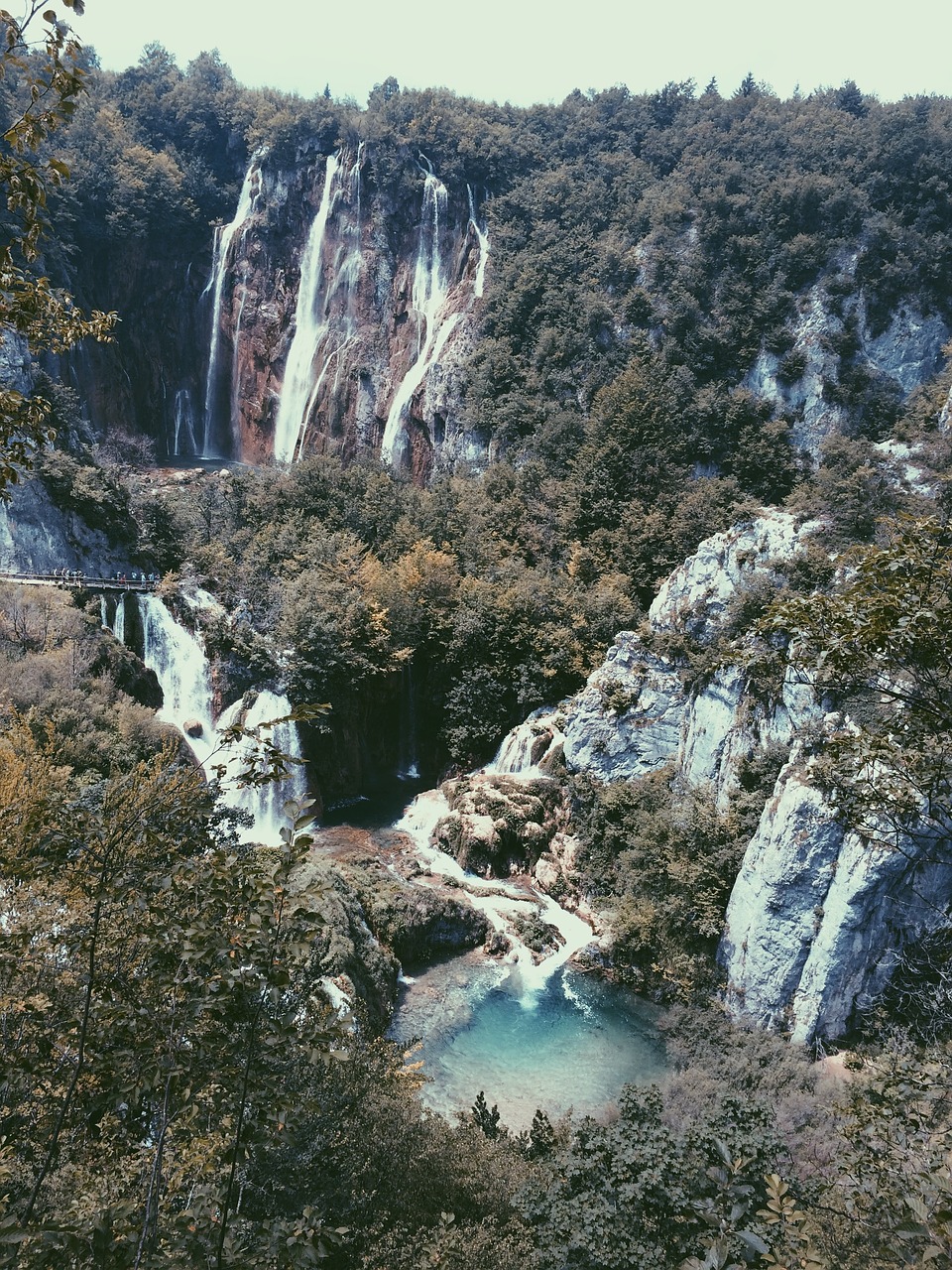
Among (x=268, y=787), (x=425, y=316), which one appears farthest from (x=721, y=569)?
(x=425, y=316)

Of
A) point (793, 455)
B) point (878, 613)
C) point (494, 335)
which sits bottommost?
point (878, 613)

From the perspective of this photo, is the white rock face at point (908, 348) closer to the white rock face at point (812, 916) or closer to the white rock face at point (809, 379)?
the white rock face at point (809, 379)

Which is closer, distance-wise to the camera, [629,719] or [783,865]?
[783,865]

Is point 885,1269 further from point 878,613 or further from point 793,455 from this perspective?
point 793,455

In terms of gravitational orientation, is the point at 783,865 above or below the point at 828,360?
below

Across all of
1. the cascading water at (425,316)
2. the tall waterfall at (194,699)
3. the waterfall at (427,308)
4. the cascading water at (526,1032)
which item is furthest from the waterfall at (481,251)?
the cascading water at (526,1032)

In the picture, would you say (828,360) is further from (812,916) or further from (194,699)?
(194,699)

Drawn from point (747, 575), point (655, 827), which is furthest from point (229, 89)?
point (655, 827)
